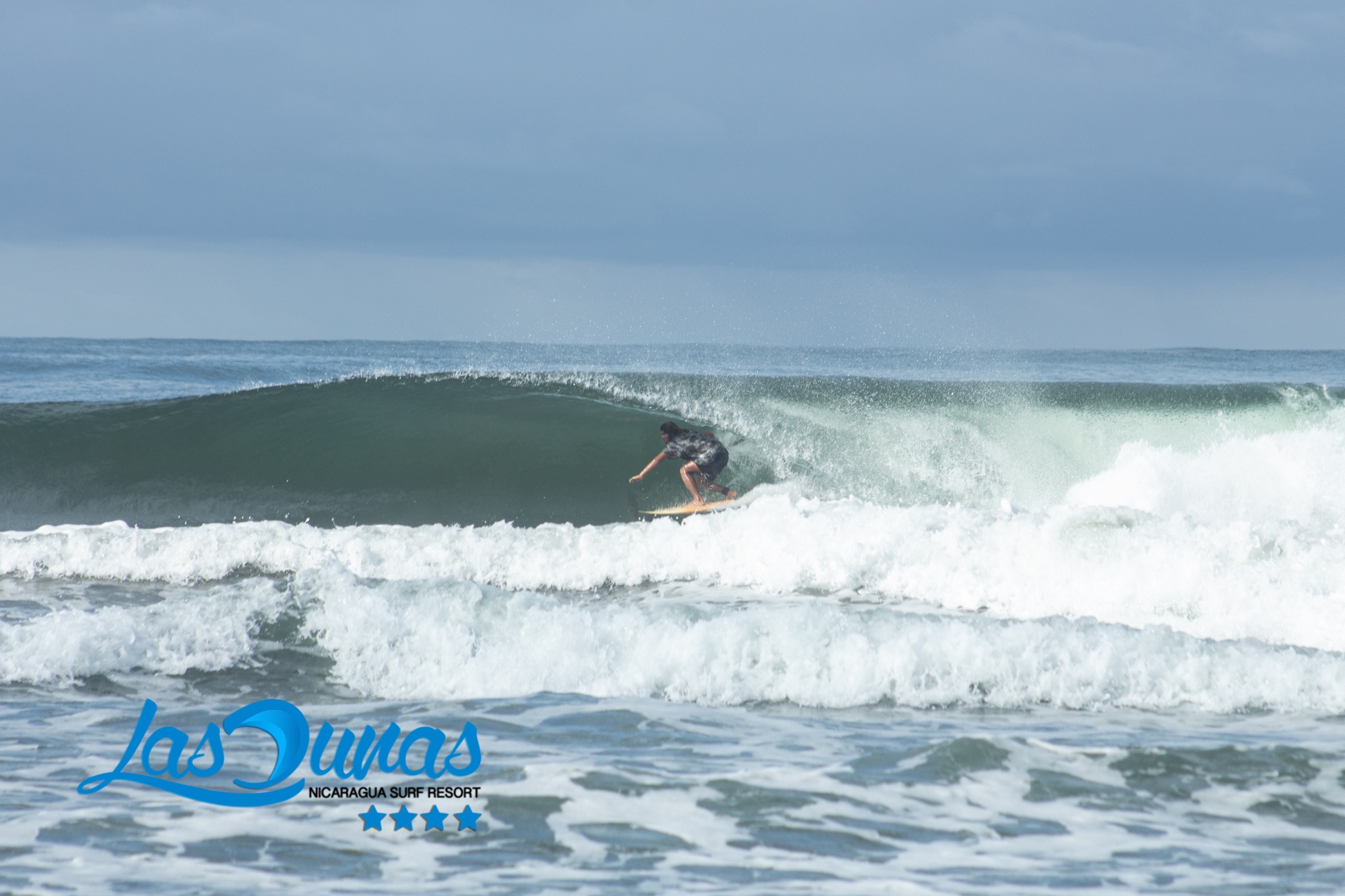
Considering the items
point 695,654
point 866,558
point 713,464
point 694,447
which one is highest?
point 694,447

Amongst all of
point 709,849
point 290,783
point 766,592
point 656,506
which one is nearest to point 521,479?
point 656,506

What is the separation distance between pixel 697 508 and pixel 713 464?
666 millimetres

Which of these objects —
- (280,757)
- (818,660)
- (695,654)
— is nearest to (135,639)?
(280,757)

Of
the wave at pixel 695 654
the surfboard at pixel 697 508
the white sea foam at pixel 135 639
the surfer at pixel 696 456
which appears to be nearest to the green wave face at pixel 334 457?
the surfboard at pixel 697 508

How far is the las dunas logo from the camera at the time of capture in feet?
15.5

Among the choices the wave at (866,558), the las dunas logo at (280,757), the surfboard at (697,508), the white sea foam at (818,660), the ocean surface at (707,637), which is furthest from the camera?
the surfboard at (697,508)

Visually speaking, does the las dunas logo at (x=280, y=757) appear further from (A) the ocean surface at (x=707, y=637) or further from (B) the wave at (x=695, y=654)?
(B) the wave at (x=695, y=654)

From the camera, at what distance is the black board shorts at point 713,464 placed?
42.0 ft

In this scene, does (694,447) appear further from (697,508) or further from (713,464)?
(697,508)

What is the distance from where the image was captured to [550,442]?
15570mm

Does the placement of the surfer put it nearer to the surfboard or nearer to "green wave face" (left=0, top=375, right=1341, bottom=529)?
the surfboard

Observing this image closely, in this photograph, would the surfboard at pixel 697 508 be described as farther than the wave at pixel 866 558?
Yes

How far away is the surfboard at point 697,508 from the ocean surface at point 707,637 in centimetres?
75

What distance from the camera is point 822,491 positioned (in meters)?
14.2
